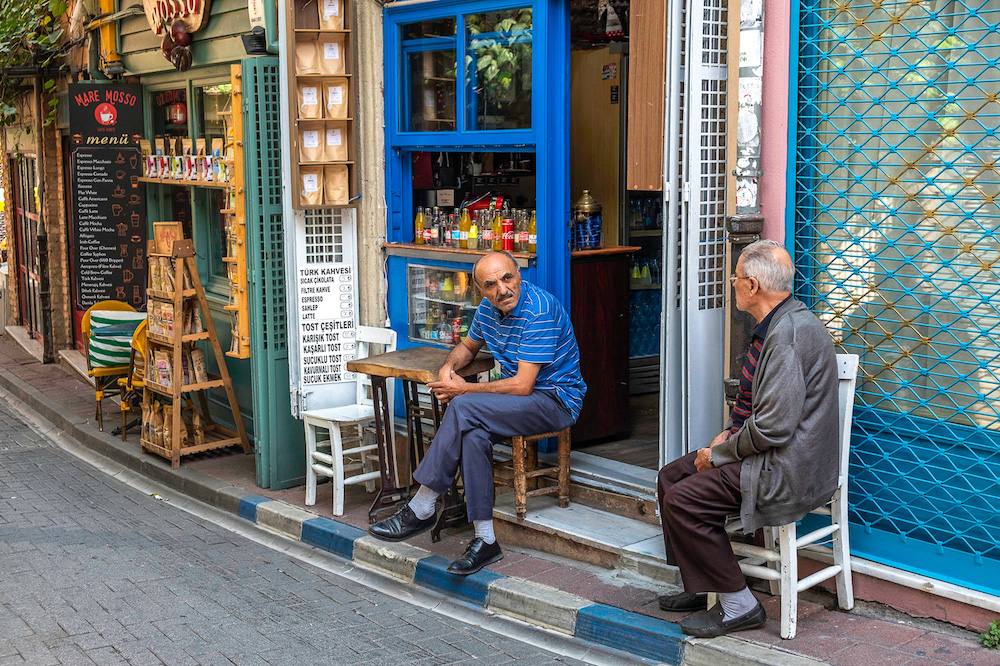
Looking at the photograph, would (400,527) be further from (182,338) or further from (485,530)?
(182,338)

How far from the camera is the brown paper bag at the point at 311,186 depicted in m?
7.32

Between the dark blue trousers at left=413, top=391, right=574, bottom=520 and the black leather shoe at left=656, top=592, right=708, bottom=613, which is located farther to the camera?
the dark blue trousers at left=413, top=391, right=574, bottom=520

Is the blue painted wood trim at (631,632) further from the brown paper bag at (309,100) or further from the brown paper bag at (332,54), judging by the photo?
the brown paper bag at (332,54)

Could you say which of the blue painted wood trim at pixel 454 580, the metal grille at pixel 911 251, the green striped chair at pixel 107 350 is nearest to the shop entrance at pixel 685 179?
the metal grille at pixel 911 251

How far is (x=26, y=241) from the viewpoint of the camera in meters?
15.6

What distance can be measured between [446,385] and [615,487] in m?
1.15

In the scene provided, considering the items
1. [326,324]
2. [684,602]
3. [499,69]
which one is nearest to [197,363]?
[326,324]

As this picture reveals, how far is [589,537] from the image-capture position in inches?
231

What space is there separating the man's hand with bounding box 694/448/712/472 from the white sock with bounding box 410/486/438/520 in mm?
1776

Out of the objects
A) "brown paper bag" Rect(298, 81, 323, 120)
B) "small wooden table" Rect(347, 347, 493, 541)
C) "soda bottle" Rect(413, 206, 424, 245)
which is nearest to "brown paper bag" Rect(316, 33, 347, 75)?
"brown paper bag" Rect(298, 81, 323, 120)

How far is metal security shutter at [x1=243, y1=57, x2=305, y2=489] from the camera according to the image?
743 cm

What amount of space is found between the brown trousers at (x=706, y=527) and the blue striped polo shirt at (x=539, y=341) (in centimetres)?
141

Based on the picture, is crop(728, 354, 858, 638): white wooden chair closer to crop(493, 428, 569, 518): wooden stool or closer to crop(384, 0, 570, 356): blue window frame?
crop(493, 428, 569, 518): wooden stool

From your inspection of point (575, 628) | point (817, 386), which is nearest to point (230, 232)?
point (575, 628)
